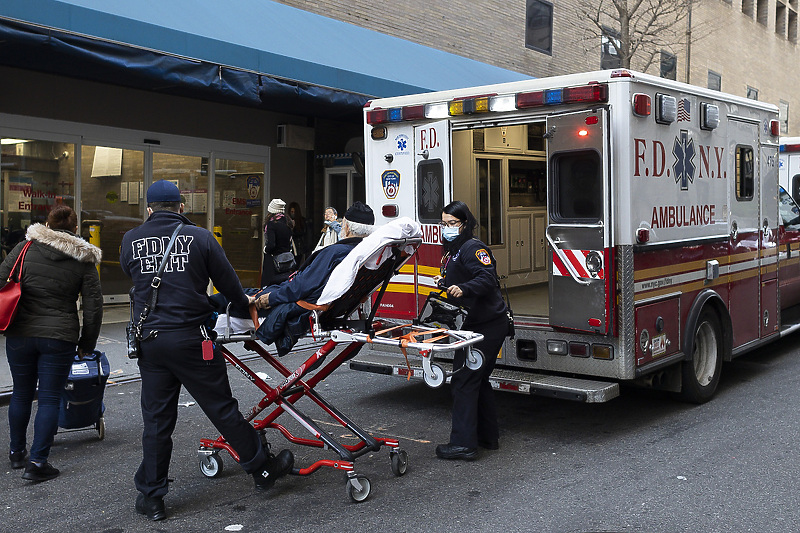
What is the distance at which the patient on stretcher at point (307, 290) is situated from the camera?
16.2ft

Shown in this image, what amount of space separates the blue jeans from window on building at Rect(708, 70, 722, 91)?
24.4 metres

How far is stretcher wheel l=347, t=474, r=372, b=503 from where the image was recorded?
16.4ft

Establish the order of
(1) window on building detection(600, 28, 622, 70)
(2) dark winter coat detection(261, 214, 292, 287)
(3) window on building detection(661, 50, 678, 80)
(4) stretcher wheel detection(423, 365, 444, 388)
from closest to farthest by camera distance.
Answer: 1. (4) stretcher wheel detection(423, 365, 444, 388)
2. (2) dark winter coat detection(261, 214, 292, 287)
3. (1) window on building detection(600, 28, 622, 70)
4. (3) window on building detection(661, 50, 678, 80)

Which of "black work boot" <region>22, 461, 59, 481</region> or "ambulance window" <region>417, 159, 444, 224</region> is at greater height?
"ambulance window" <region>417, 159, 444, 224</region>

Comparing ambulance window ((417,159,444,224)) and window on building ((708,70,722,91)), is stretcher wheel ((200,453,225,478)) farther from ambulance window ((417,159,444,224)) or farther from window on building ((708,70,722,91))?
window on building ((708,70,722,91))

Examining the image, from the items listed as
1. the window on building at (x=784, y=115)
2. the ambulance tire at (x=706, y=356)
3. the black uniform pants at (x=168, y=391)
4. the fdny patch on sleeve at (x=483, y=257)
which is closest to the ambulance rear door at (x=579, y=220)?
the fdny patch on sleeve at (x=483, y=257)

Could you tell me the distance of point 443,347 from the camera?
4805 mm

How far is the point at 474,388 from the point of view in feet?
19.1

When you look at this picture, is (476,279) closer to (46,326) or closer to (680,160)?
(680,160)

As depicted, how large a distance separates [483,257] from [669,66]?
2057 centimetres

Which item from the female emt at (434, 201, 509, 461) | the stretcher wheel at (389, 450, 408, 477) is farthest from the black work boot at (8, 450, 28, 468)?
the female emt at (434, 201, 509, 461)

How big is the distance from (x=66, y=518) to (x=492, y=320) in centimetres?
308

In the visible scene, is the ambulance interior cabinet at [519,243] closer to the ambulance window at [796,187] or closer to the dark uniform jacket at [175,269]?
the ambulance window at [796,187]

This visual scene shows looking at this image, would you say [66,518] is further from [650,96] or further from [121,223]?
[121,223]
